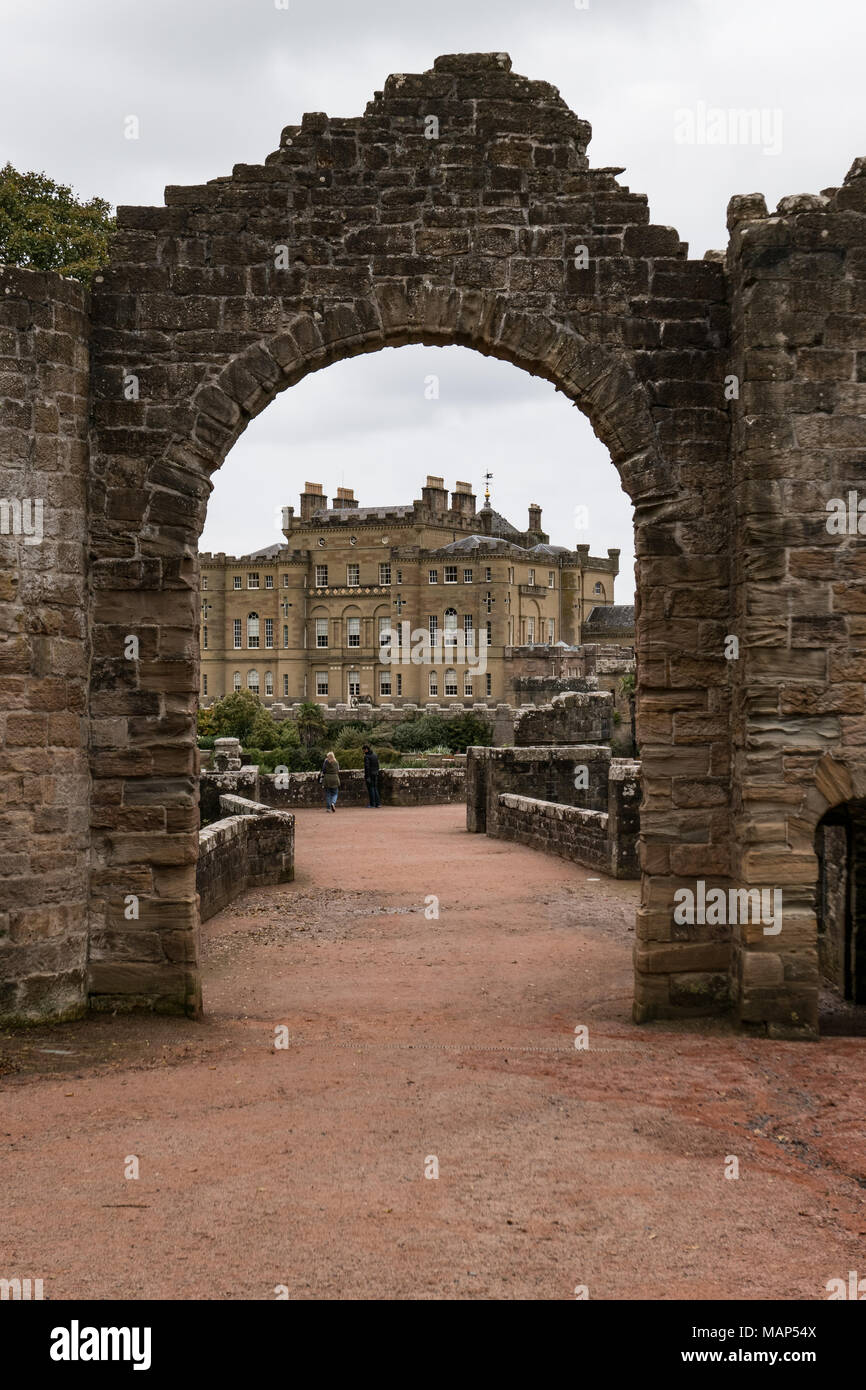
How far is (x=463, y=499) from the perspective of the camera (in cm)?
8744

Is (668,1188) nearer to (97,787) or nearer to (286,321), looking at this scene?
(97,787)

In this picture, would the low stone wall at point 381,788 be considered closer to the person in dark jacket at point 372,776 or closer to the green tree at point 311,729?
the person in dark jacket at point 372,776

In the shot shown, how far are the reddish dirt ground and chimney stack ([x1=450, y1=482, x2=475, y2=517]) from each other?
7863cm

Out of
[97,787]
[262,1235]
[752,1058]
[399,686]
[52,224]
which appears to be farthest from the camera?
[399,686]

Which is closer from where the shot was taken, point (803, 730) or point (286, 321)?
point (803, 730)

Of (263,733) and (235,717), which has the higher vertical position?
(235,717)

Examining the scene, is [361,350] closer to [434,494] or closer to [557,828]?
[557,828]

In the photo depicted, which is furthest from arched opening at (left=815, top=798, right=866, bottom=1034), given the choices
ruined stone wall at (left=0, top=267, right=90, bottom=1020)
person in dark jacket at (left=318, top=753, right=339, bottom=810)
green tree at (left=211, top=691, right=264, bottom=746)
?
green tree at (left=211, top=691, right=264, bottom=746)

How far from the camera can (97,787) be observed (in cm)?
847

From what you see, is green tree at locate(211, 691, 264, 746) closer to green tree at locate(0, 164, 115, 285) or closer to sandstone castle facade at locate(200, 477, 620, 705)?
green tree at locate(0, 164, 115, 285)

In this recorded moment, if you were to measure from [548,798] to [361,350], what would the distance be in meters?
15.4

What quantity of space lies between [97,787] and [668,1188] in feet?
15.9

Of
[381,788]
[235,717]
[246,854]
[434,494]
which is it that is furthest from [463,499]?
[246,854]

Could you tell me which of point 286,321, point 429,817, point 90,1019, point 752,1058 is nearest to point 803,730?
point 752,1058
